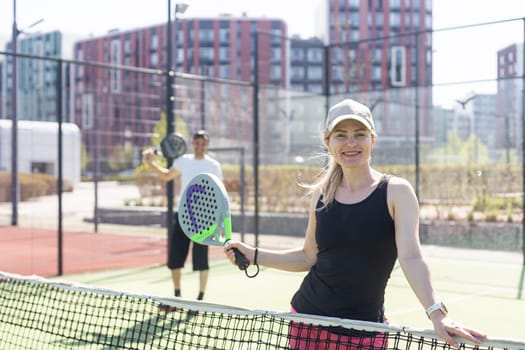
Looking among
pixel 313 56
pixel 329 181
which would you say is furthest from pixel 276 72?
pixel 329 181

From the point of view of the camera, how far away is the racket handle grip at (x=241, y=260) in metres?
2.69

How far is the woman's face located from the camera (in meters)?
2.56

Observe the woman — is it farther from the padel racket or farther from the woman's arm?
the padel racket

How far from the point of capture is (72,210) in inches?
685

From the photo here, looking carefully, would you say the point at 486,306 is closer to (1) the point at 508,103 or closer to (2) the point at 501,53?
(2) the point at 501,53

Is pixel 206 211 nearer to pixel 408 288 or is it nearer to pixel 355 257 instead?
pixel 355 257

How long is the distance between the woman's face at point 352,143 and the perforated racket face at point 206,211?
522 mm

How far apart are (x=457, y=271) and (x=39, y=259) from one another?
19.2ft

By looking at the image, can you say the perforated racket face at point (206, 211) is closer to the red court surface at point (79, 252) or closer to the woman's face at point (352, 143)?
the woman's face at point (352, 143)

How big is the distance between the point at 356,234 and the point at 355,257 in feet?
0.27

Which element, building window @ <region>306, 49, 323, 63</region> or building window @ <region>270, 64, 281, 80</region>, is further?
building window @ <region>306, 49, 323, 63</region>

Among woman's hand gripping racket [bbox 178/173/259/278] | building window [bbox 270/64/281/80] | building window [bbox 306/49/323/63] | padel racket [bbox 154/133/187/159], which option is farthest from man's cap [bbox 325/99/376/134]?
building window [bbox 306/49/323/63]

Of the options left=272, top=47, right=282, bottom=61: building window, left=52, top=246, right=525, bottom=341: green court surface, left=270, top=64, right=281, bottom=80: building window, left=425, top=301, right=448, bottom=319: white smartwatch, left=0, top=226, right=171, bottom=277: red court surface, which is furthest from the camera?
left=272, top=47, right=282, bottom=61: building window

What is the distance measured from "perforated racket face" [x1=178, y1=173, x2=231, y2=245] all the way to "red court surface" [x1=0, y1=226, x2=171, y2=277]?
6.98 meters
